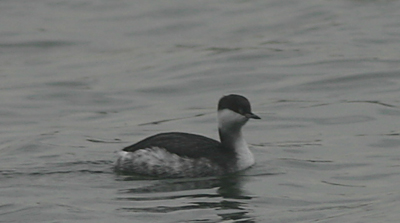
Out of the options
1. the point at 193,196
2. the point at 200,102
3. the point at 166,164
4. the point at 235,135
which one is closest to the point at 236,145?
the point at 235,135

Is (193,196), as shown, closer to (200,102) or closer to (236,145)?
(236,145)

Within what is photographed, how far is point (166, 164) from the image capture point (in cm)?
1218

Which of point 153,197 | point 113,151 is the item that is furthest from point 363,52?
point 153,197

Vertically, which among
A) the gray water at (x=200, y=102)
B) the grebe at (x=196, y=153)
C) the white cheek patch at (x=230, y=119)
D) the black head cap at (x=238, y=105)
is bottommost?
the gray water at (x=200, y=102)

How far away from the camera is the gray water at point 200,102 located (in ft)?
36.6

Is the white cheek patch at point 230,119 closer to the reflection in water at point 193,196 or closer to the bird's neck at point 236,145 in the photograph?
the bird's neck at point 236,145

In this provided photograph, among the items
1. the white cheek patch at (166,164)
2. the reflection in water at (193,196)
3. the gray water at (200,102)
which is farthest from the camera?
the white cheek patch at (166,164)

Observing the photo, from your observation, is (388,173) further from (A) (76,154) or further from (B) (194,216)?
(A) (76,154)

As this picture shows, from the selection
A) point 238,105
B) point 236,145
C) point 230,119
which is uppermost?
point 238,105

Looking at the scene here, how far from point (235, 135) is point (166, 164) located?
2.84ft

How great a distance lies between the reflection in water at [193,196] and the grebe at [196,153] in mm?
122

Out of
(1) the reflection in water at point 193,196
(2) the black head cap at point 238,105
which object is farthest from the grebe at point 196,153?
(1) the reflection in water at point 193,196

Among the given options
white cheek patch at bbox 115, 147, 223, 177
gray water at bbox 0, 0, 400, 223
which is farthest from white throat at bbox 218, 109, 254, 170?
white cheek patch at bbox 115, 147, 223, 177

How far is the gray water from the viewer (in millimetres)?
11141
